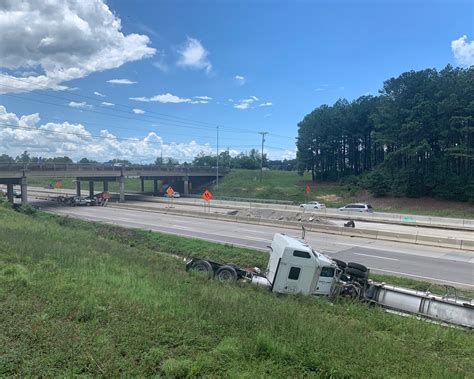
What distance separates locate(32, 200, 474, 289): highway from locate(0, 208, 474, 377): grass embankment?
8.31 m

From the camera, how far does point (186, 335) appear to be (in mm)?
6859

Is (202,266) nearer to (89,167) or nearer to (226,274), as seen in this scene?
(226,274)

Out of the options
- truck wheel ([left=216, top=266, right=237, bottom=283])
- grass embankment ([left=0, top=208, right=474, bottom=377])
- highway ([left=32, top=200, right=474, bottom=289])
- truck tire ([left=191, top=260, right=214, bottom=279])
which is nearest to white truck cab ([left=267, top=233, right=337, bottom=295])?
grass embankment ([left=0, top=208, right=474, bottom=377])

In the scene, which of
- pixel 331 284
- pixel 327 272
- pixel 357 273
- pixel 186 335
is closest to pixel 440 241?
pixel 357 273

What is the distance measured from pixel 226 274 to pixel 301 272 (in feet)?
10.6

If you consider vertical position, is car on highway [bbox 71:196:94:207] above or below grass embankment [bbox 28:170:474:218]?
below

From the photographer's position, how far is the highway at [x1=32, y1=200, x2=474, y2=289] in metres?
18.6

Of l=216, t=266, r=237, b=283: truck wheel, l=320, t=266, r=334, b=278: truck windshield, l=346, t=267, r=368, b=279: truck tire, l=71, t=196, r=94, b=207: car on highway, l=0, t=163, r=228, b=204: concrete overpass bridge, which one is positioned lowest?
l=71, t=196, r=94, b=207: car on highway

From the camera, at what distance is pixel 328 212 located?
50.5 m

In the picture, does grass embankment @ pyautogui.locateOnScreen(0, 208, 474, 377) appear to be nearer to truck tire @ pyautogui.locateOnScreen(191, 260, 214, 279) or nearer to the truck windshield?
the truck windshield

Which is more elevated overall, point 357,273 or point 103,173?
point 103,173

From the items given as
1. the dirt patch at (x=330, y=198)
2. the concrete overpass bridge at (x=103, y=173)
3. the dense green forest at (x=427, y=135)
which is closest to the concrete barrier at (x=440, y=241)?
the dense green forest at (x=427, y=135)

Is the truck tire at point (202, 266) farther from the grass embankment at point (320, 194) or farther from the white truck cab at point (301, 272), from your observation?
the grass embankment at point (320, 194)

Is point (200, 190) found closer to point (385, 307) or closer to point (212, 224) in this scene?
point (212, 224)
